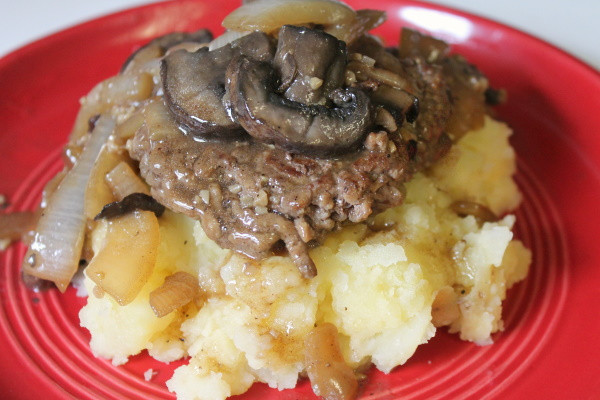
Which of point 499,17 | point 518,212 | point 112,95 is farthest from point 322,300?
point 499,17

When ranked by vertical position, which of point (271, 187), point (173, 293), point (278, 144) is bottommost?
point (173, 293)

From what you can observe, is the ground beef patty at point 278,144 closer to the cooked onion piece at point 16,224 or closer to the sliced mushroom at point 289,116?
the sliced mushroom at point 289,116

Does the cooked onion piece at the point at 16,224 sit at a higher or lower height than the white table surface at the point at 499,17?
lower

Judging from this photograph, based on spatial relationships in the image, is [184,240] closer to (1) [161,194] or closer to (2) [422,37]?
(1) [161,194]

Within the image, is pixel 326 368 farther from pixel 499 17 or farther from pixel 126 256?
pixel 499 17

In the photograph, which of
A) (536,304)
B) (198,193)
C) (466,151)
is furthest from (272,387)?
(466,151)

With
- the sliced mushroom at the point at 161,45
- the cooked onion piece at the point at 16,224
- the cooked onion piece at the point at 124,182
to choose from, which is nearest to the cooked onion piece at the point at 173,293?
the cooked onion piece at the point at 124,182
